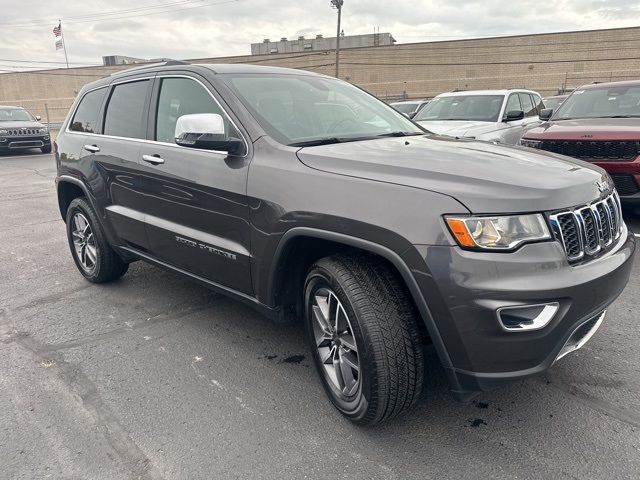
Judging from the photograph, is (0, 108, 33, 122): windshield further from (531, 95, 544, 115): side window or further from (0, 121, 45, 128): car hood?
(531, 95, 544, 115): side window

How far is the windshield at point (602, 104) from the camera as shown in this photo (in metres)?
6.79

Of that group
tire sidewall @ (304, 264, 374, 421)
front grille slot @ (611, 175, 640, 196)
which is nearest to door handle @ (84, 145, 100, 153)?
tire sidewall @ (304, 264, 374, 421)

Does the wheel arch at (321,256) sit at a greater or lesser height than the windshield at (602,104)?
lesser

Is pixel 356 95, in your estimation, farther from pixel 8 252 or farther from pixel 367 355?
pixel 8 252

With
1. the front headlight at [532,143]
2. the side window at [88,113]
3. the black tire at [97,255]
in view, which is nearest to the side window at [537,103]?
the front headlight at [532,143]

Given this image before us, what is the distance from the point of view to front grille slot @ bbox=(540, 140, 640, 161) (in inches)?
222

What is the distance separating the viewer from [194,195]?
311cm

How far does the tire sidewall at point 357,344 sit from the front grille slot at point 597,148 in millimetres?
4700

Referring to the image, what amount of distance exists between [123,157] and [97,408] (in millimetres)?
1868

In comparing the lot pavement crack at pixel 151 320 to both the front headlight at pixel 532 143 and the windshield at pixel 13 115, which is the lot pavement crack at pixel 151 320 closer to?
the front headlight at pixel 532 143

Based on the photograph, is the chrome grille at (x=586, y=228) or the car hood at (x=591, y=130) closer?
the chrome grille at (x=586, y=228)

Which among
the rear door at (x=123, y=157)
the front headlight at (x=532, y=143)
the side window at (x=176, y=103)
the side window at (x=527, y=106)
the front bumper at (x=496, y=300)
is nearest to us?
the front bumper at (x=496, y=300)

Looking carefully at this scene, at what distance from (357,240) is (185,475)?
1304 millimetres

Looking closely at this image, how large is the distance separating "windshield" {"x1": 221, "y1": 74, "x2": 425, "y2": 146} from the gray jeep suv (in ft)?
0.05
